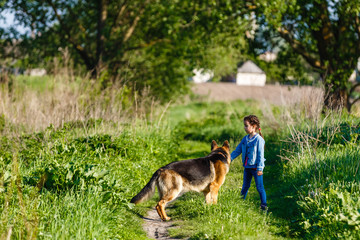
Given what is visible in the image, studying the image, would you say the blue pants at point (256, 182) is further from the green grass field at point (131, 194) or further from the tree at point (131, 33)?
the tree at point (131, 33)

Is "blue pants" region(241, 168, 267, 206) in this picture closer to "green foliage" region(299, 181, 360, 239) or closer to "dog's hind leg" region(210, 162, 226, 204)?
"dog's hind leg" region(210, 162, 226, 204)

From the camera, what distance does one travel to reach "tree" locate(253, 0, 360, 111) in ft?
43.5

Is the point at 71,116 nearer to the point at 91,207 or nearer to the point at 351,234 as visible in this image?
the point at 91,207

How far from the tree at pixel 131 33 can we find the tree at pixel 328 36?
214 cm

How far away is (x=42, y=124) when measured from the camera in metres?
10.1

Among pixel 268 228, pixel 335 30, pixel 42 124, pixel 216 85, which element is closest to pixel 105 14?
pixel 42 124

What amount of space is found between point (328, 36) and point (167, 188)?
10691 mm

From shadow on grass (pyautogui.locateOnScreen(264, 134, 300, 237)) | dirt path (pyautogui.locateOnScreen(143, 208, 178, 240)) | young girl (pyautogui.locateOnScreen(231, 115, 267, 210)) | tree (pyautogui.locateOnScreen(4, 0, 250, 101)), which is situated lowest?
dirt path (pyautogui.locateOnScreen(143, 208, 178, 240))

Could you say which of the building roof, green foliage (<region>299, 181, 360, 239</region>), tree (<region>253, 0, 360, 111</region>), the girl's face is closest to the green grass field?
green foliage (<region>299, 181, 360, 239</region>)

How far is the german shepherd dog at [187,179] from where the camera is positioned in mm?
6410

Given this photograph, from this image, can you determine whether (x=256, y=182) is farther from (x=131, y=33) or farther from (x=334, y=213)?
(x=131, y=33)

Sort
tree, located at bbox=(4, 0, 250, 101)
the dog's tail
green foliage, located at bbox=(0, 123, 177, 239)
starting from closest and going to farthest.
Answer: green foliage, located at bbox=(0, 123, 177, 239)
the dog's tail
tree, located at bbox=(4, 0, 250, 101)

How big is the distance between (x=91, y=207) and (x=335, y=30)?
41.4ft

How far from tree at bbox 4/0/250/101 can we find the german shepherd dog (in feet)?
25.4
